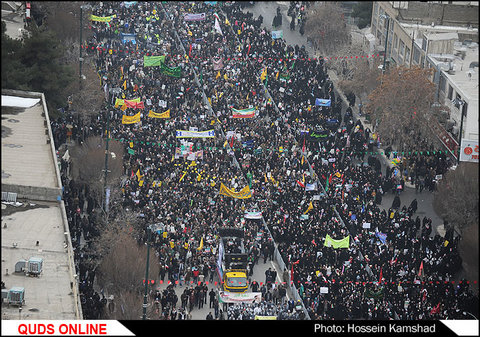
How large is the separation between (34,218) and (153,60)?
31955 mm

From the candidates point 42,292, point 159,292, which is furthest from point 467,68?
point 42,292

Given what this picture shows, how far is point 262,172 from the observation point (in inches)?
2594

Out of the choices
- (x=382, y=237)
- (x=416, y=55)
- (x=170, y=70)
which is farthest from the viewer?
(x=416, y=55)

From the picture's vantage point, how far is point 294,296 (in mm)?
54156

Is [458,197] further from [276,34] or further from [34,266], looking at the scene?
[276,34]

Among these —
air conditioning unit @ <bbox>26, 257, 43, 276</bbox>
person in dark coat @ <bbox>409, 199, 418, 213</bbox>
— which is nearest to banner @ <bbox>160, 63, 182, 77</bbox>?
person in dark coat @ <bbox>409, 199, 418, 213</bbox>

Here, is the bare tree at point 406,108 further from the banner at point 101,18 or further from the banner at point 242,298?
the banner at point 101,18

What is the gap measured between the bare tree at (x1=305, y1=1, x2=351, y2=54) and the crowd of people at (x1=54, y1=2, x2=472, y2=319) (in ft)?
9.19

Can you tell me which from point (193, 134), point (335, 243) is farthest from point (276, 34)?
point (335, 243)

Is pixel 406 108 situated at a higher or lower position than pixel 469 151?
lower

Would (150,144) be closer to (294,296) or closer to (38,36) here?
(38,36)

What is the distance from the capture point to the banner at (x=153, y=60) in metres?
80.4

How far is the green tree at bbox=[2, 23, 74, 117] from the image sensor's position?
68062mm

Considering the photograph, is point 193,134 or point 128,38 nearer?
point 193,134
